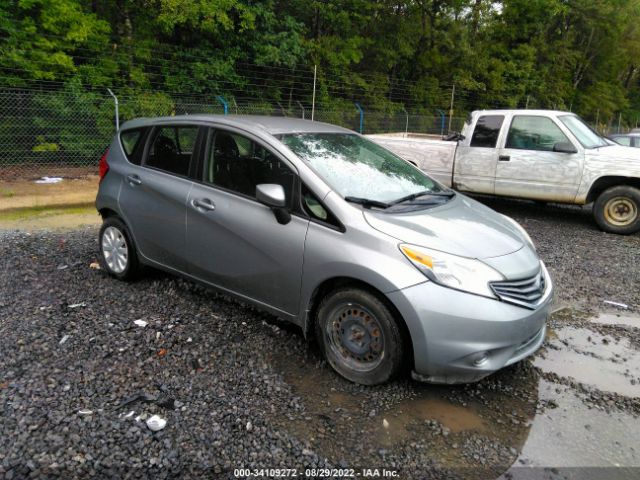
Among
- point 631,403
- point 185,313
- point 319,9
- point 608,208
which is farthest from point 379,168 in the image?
point 319,9

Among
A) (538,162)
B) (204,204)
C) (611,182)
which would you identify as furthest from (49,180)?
(611,182)

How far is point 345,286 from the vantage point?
11.0 ft

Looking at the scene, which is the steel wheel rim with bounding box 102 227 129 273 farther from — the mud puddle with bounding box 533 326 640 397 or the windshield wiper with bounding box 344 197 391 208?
the mud puddle with bounding box 533 326 640 397

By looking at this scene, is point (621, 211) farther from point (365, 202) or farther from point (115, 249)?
point (115, 249)

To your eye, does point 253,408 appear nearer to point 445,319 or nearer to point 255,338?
point 255,338

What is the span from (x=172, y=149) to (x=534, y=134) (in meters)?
6.10

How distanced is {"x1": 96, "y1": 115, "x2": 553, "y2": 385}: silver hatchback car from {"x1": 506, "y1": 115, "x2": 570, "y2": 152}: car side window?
455cm

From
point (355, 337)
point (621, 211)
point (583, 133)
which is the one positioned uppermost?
point (583, 133)

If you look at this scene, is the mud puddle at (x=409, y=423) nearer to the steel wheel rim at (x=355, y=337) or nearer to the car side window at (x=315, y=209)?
the steel wheel rim at (x=355, y=337)

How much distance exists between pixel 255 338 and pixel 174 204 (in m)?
1.33

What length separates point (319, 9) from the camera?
18.0m

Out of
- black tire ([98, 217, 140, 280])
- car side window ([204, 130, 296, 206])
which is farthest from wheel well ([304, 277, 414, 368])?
black tire ([98, 217, 140, 280])

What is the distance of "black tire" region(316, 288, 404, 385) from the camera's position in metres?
3.14

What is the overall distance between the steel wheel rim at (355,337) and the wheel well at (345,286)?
5.0 inches
